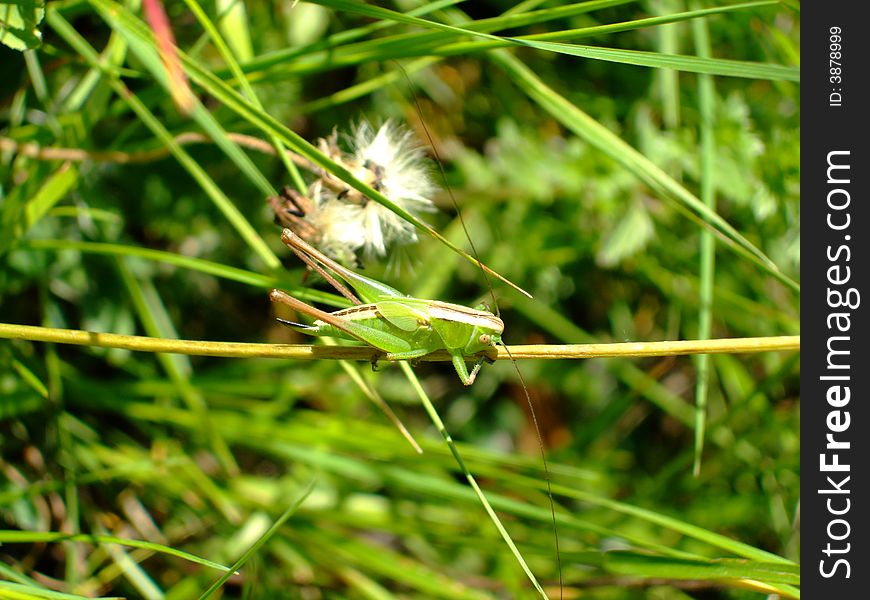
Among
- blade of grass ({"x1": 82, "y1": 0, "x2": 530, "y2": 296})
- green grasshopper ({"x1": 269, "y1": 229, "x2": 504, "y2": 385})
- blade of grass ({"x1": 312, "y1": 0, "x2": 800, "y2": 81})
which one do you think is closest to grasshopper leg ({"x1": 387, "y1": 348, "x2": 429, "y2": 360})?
green grasshopper ({"x1": 269, "y1": 229, "x2": 504, "y2": 385})

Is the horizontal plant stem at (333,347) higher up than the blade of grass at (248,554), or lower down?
higher up

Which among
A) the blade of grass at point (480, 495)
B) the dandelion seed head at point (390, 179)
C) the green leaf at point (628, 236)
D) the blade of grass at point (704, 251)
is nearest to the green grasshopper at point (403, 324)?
the blade of grass at point (480, 495)

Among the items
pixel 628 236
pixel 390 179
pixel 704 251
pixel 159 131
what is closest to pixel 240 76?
pixel 159 131

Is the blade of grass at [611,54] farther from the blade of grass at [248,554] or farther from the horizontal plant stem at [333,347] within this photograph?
the blade of grass at [248,554]

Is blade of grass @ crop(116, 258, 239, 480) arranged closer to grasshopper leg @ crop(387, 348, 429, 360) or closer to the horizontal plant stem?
the horizontal plant stem

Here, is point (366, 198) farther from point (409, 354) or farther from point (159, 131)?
point (159, 131)
